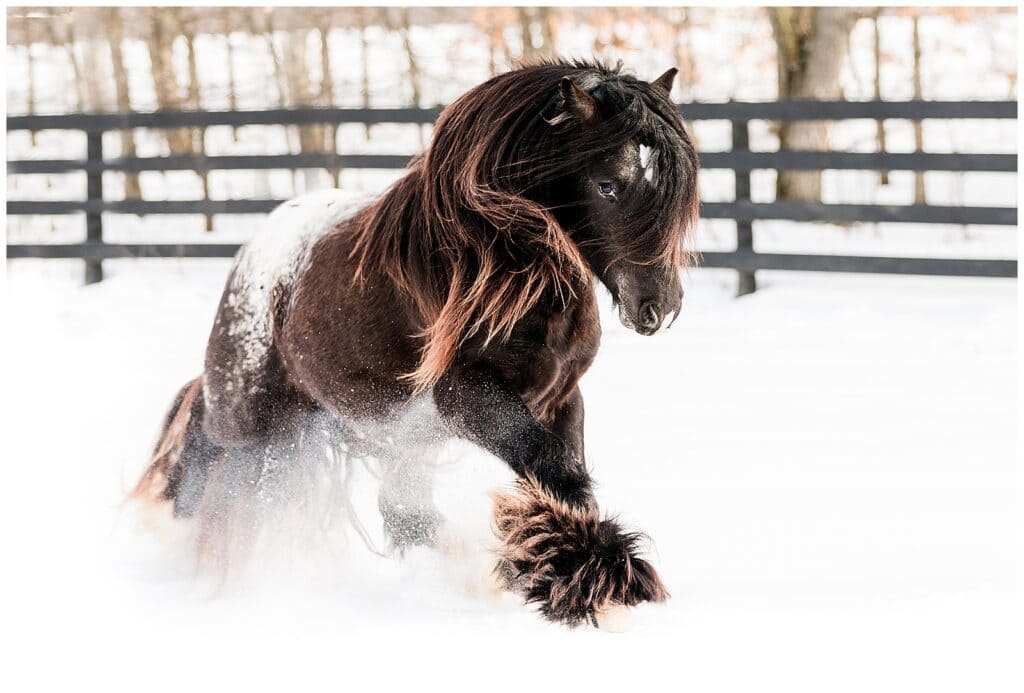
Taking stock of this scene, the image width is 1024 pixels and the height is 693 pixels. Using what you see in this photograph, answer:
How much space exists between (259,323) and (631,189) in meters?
1.55

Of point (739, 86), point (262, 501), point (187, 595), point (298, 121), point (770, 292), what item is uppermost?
point (739, 86)

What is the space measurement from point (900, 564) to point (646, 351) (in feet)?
11.3

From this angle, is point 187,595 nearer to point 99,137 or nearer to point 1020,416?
point 1020,416

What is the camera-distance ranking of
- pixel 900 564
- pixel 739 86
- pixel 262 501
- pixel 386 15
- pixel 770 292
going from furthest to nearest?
pixel 739 86 < pixel 386 15 < pixel 770 292 < pixel 262 501 < pixel 900 564

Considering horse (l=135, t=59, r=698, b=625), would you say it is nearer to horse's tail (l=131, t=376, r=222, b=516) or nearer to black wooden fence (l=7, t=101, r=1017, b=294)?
horse's tail (l=131, t=376, r=222, b=516)

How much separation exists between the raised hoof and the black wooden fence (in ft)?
16.9

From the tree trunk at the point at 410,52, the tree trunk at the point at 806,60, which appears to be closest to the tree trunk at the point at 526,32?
the tree trunk at the point at 410,52

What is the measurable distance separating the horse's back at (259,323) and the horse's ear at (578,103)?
103 centimetres

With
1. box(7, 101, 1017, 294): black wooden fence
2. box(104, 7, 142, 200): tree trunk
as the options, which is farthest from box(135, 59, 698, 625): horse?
box(104, 7, 142, 200): tree trunk

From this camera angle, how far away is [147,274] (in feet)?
29.2

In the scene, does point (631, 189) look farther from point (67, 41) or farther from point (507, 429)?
point (67, 41)

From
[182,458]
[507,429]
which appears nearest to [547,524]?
[507,429]

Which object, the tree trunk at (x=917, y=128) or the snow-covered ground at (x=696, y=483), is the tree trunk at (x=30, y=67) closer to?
the snow-covered ground at (x=696, y=483)

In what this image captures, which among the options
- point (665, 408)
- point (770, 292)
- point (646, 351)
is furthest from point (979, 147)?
point (665, 408)
